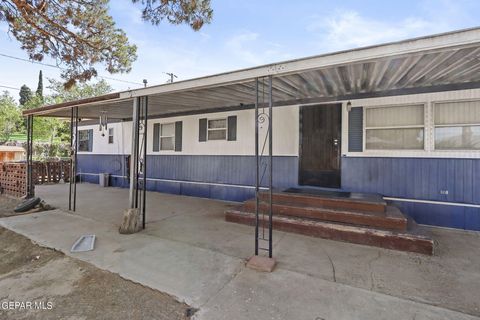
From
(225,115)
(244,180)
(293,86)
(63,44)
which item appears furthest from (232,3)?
(244,180)

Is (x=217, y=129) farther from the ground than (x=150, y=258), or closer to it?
farther from the ground

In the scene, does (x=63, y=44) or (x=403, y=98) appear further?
(x=63, y=44)

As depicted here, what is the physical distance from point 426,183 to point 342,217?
6.25 feet

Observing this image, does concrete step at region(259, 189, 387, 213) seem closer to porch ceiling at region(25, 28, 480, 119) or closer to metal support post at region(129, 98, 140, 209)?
porch ceiling at region(25, 28, 480, 119)

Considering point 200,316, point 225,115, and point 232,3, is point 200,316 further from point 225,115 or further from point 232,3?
point 232,3

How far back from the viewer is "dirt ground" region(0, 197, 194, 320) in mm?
2219

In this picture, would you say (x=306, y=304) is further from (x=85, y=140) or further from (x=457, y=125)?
(x=85, y=140)

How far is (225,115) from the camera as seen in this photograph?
6.91 metres

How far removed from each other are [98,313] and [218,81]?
116 inches

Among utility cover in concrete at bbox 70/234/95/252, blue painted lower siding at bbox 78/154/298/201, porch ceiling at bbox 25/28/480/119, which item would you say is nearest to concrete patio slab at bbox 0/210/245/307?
utility cover in concrete at bbox 70/234/95/252

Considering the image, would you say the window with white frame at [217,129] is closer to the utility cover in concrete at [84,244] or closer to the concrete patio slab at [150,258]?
the concrete patio slab at [150,258]

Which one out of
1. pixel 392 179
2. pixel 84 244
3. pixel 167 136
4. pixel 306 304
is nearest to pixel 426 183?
pixel 392 179

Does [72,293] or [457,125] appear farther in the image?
[457,125]

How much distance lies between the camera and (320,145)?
5.65 metres
